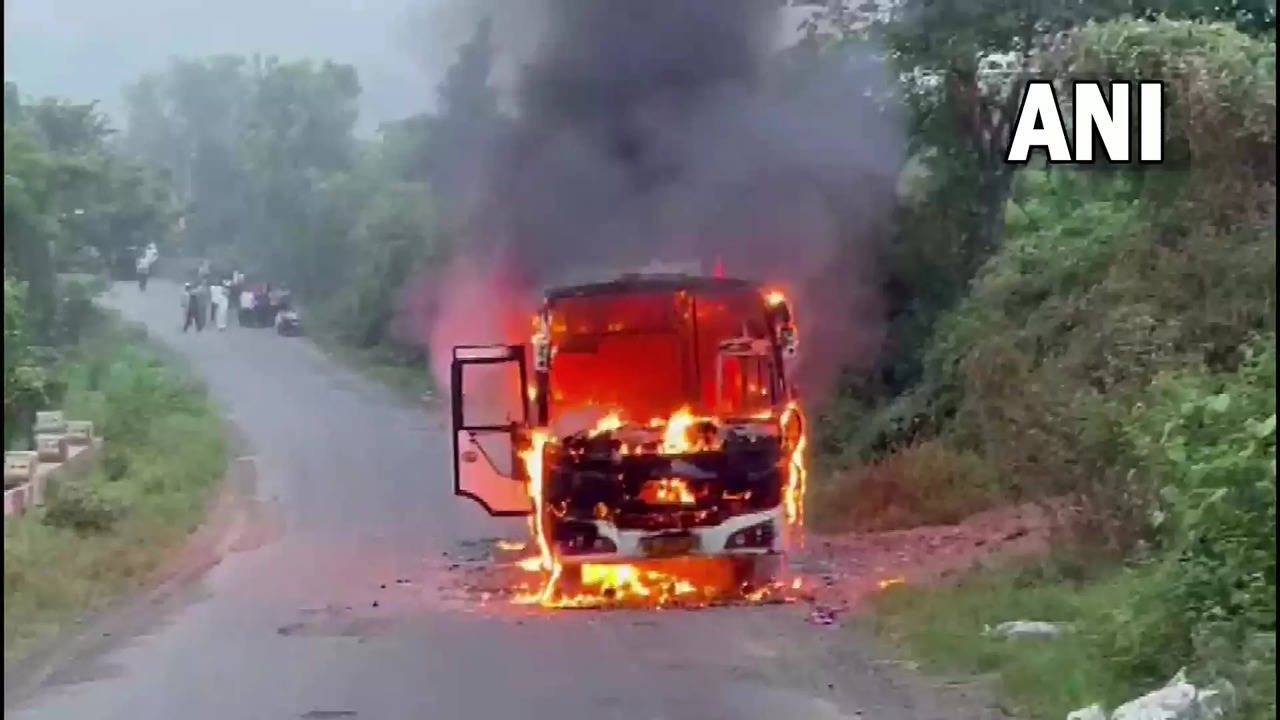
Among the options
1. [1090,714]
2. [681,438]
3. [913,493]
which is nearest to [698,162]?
[913,493]

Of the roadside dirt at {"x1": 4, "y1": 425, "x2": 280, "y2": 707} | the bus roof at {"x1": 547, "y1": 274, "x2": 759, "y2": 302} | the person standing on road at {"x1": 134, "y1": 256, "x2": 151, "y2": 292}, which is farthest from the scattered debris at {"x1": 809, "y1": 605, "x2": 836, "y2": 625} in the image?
the person standing on road at {"x1": 134, "y1": 256, "x2": 151, "y2": 292}

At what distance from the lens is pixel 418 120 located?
18953mm

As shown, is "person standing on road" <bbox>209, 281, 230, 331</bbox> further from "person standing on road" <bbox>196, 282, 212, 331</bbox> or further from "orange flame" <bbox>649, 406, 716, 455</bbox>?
"orange flame" <bbox>649, 406, 716, 455</bbox>

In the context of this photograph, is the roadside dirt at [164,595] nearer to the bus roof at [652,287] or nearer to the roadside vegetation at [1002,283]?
the roadside vegetation at [1002,283]

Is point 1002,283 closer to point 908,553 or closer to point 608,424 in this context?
point 908,553

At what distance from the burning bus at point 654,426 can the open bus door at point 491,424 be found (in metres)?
0.03

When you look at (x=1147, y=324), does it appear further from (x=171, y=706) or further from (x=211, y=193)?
(x=211, y=193)

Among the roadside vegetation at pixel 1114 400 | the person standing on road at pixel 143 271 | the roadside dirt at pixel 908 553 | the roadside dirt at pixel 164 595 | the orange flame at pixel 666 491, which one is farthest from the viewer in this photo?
the person standing on road at pixel 143 271

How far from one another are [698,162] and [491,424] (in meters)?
5.31

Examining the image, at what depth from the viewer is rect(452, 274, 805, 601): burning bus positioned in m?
10.8

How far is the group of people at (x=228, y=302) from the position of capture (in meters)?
16.8

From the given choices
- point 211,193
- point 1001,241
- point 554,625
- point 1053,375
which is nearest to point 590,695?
point 554,625

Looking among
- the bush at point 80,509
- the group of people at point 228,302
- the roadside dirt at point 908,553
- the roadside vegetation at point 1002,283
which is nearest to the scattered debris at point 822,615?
the roadside dirt at point 908,553

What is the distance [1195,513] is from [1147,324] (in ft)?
11.4
